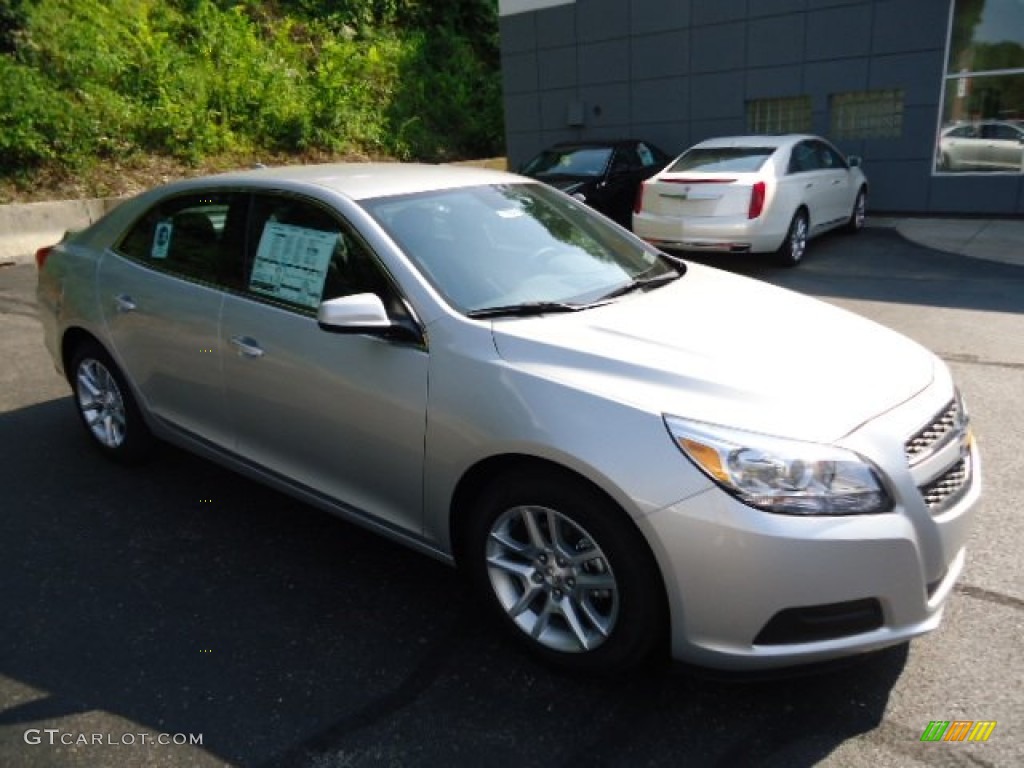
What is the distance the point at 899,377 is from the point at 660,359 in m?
0.83

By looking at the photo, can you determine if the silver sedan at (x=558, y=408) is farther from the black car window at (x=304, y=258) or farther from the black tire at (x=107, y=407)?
the black tire at (x=107, y=407)

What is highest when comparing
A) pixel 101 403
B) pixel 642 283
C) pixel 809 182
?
pixel 642 283

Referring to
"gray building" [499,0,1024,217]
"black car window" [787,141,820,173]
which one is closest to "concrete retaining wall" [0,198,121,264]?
"black car window" [787,141,820,173]

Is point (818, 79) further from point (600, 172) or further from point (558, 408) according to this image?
point (558, 408)

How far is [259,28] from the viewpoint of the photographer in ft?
64.4

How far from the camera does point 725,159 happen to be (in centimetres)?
990

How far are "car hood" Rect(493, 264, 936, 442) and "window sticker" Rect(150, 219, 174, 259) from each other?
6.62ft

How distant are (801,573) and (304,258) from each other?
7.21 ft

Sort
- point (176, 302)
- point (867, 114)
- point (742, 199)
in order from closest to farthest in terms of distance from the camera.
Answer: point (176, 302)
point (742, 199)
point (867, 114)

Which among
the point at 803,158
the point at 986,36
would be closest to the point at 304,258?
the point at 803,158

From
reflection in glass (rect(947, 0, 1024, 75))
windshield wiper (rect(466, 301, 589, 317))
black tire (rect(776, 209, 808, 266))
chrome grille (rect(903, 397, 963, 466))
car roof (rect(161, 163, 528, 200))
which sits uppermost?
reflection in glass (rect(947, 0, 1024, 75))

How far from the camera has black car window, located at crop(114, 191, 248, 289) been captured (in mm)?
3533

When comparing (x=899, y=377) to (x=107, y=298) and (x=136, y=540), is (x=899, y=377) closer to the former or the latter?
(x=136, y=540)

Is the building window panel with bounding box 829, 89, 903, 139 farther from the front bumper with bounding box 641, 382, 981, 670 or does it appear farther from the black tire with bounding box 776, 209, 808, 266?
the front bumper with bounding box 641, 382, 981, 670
